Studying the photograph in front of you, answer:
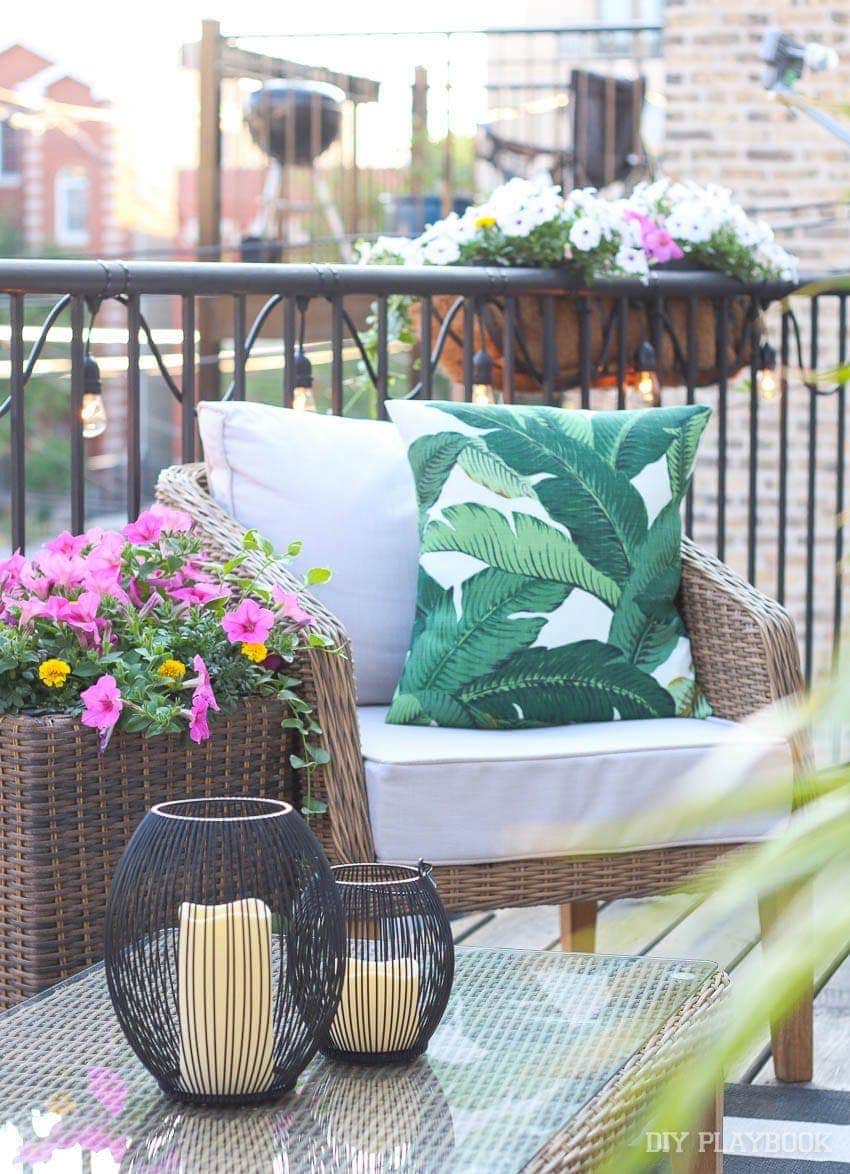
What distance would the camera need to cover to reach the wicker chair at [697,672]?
1.66 m

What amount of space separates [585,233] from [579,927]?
1.16 m

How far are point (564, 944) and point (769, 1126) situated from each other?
51cm

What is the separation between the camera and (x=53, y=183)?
29203 mm

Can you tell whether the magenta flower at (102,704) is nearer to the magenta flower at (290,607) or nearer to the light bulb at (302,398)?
the magenta flower at (290,607)

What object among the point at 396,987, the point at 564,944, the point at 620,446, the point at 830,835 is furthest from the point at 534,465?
the point at 830,835

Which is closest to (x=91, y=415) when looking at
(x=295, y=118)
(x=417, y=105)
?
(x=417, y=105)

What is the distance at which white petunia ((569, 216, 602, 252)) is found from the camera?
2.51 meters

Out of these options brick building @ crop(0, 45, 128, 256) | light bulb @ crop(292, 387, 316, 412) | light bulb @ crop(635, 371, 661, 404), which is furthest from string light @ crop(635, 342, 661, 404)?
brick building @ crop(0, 45, 128, 256)

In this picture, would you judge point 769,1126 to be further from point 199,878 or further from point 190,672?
point 199,878

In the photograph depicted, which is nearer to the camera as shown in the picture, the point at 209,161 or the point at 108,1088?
the point at 108,1088

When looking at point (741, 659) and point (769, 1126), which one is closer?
point (769, 1126)

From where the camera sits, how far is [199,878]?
96cm

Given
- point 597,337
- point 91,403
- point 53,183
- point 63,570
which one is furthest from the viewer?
point 53,183

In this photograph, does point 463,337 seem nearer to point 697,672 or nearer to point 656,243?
point 656,243
